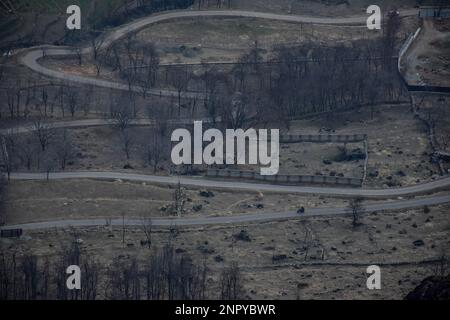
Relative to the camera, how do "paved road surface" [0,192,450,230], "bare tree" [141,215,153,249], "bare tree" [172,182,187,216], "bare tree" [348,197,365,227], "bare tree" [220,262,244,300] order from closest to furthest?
"bare tree" [220,262,244,300]
"bare tree" [141,215,153,249]
"paved road surface" [0,192,450,230]
"bare tree" [348,197,365,227]
"bare tree" [172,182,187,216]

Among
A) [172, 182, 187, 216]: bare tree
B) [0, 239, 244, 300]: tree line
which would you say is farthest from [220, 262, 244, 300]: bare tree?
[172, 182, 187, 216]: bare tree

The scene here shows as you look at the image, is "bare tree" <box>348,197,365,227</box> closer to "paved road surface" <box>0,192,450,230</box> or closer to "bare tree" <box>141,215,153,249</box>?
"paved road surface" <box>0,192,450,230</box>

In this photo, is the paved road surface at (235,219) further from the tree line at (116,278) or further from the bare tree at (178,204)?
the tree line at (116,278)

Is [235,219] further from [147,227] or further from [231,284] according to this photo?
[231,284]

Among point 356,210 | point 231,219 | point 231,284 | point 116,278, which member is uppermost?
point 356,210

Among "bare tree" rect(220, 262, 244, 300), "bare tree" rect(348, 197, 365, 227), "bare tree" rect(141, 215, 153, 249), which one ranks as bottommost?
"bare tree" rect(220, 262, 244, 300)

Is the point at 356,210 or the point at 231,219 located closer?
the point at 356,210

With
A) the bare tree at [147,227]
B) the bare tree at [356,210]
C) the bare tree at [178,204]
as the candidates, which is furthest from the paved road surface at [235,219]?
the bare tree at [178,204]

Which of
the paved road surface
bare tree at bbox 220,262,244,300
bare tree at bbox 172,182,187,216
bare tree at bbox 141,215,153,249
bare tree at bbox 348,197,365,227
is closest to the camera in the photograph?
bare tree at bbox 220,262,244,300

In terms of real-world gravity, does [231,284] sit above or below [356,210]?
below

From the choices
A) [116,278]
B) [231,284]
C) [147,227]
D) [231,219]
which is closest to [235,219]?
[231,219]

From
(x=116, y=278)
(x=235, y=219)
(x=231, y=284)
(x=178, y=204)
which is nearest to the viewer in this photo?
(x=231, y=284)
